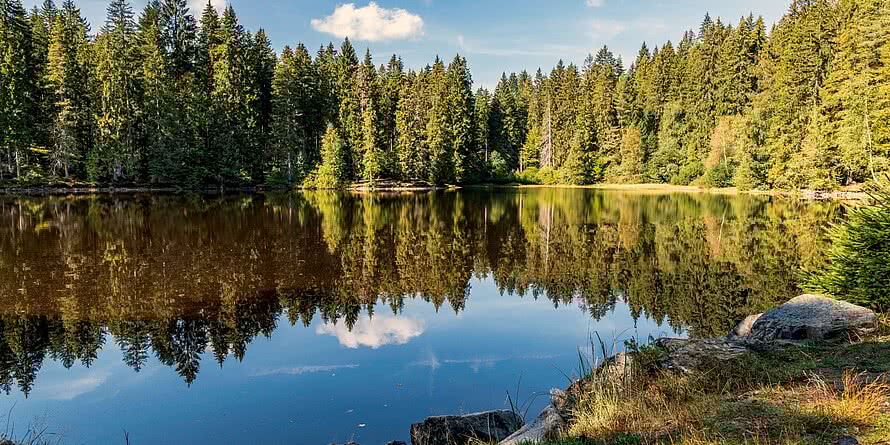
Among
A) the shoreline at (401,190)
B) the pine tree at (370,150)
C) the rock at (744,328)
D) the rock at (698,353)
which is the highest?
the pine tree at (370,150)

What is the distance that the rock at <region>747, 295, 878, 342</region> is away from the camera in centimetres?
694

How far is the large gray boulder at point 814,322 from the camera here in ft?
22.8

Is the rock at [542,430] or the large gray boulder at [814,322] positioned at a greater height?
the large gray boulder at [814,322]

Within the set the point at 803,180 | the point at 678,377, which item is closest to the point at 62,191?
the point at 678,377

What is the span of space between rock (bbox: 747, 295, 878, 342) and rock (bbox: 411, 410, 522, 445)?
11.9ft

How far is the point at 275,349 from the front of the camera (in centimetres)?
989

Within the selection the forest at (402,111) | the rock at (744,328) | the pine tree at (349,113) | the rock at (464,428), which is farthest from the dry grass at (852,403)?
the pine tree at (349,113)

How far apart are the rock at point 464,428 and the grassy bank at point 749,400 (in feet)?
2.75

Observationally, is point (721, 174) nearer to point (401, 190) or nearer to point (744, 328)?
point (401, 190)

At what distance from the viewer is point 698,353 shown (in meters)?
6.27

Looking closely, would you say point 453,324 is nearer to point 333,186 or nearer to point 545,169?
point 333,186

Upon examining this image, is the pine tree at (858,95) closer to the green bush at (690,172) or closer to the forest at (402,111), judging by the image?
the forest at (402,111)

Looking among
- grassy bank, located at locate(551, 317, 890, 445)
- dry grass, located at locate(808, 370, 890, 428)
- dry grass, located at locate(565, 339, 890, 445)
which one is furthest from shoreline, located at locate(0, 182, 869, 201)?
dry grass, located at locate(808, 370, 890, 428)

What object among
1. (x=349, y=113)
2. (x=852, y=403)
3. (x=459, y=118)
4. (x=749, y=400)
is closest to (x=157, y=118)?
(x=349, y=113)
